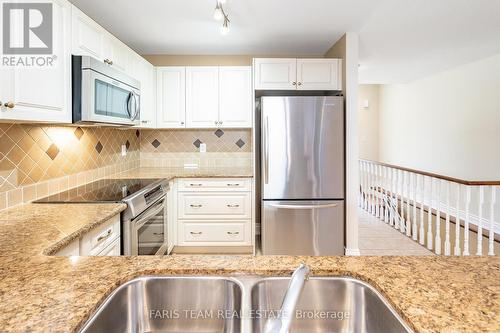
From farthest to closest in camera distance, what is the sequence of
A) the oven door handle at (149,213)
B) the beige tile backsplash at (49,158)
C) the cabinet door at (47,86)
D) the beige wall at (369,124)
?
the beige wall at (369,124)
the oven door handle at (149,213)
the beige tile backsplash at (49,158)
the cabinet door at (47,86)

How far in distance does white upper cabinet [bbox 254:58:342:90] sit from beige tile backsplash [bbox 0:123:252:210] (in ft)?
2.69

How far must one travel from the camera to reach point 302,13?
265 cm

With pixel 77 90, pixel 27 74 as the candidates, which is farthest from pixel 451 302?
pixel 77 90

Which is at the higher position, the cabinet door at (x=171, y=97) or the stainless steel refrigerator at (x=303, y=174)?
the cabinet door at (x=171, y=97)

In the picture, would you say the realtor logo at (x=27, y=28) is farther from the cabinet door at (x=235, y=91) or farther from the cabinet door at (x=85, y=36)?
the cabinet door at (x=235, y=91)

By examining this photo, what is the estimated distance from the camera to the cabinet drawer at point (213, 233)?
3.30 m

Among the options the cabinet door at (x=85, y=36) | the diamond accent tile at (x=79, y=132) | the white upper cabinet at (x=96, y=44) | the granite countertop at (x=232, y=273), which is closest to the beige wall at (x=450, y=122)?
the granite countertop at (x=232, y=273)

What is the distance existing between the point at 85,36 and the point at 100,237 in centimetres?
132

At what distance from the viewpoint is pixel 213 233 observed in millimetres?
3305

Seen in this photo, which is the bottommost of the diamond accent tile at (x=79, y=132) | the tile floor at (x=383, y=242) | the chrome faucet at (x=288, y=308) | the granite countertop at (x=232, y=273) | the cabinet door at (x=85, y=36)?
the tile floor at (x=383, y=242)

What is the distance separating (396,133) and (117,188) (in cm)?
618

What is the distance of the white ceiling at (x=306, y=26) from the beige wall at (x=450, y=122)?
1.88ft

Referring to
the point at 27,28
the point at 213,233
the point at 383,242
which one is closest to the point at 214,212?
the point at 213,233

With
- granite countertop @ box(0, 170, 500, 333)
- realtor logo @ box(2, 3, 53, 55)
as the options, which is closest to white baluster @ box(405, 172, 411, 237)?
granite countertop @ box(0, 170, 500, 333)
